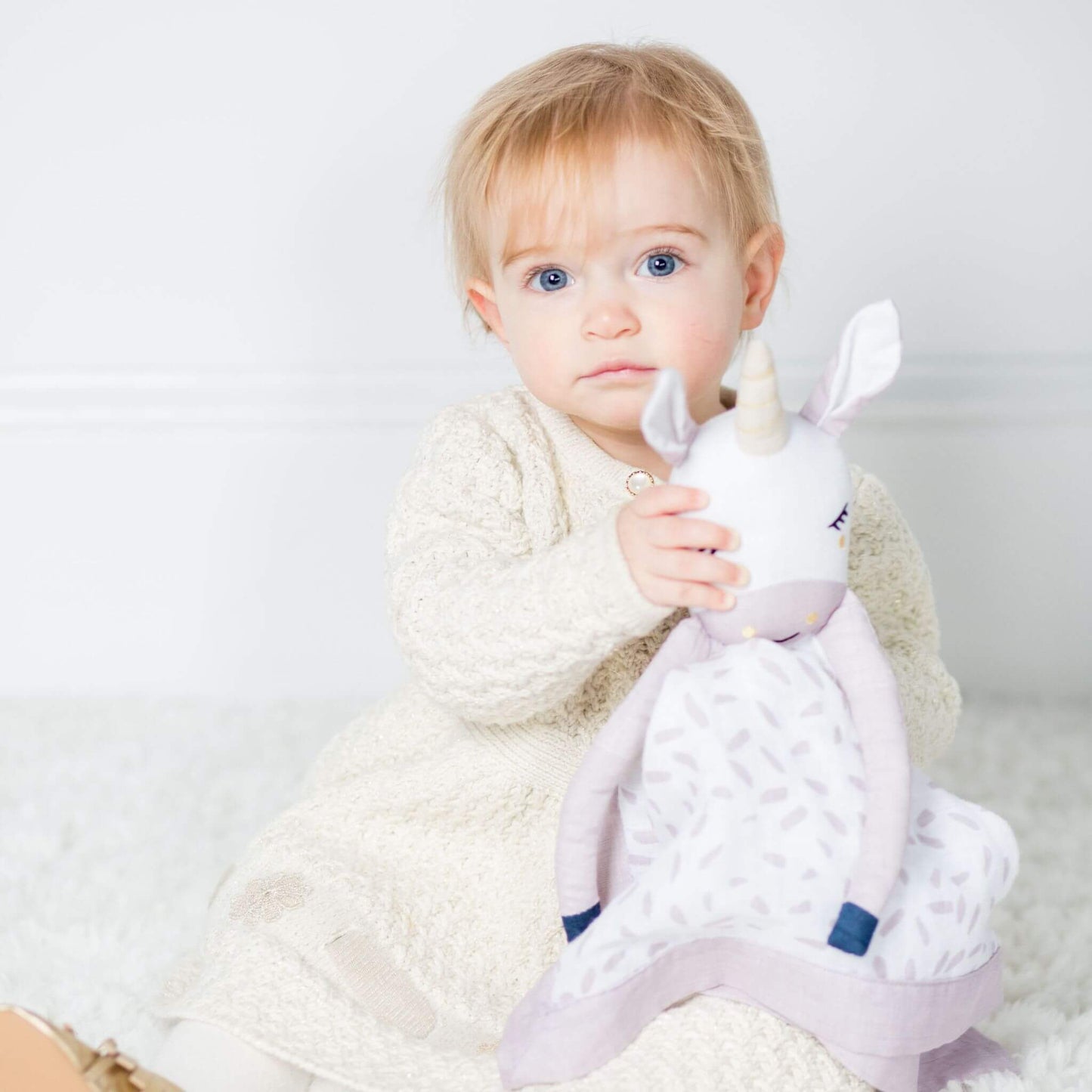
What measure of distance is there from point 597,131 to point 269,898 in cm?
61

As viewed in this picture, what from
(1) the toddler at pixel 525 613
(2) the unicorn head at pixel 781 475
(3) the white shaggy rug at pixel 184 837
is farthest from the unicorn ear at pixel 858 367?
(3) the white shaggy rug at pixel 184 837

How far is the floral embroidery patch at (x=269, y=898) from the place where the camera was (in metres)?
1.05

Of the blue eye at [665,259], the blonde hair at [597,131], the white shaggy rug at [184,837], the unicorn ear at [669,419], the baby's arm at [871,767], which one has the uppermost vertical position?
the blonde hair at [597,131]

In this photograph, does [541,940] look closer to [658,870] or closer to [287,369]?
[658,870]

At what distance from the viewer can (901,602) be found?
121cm

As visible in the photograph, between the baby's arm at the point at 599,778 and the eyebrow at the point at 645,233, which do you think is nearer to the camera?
the baby's arm at the point at 599,778

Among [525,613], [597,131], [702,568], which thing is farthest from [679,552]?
[597,131]

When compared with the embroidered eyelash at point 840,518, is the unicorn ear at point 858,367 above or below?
above

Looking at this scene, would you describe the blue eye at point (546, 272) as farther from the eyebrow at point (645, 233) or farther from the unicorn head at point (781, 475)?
the unicorn head at point (781, 475)

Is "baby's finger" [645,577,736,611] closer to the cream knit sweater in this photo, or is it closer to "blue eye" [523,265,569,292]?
the cream knit sweater

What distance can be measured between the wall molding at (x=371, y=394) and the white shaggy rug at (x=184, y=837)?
38 cm

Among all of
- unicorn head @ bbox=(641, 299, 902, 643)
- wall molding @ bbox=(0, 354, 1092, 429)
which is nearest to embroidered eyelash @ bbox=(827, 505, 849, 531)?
unicorn head @ bbox=(641, 299, 902, 643)

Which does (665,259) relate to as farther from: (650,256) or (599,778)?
(599,778)

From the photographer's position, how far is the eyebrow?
→ 99cm
